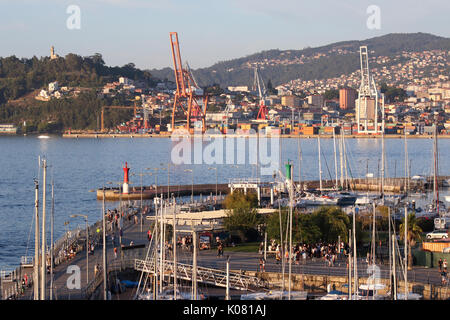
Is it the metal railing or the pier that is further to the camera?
the pier

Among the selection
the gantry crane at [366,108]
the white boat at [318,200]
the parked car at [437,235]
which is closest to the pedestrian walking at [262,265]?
the parked car at [437,235]

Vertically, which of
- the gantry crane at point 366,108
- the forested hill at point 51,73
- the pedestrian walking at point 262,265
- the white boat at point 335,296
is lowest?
the white boat at point 335,296

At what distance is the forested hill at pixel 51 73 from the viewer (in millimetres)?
118188

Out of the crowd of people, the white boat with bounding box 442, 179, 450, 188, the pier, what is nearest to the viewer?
the crowd of people

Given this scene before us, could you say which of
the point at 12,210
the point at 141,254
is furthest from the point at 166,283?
the point at 12,210

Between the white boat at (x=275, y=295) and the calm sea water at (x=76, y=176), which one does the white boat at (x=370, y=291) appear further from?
the calm sea water at (x=76, y=176)

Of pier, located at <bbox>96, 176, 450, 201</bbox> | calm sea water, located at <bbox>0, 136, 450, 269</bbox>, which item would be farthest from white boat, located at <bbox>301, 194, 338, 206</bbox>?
calm sea water, located at <bbox>0, 136, 450, 269</bbox>

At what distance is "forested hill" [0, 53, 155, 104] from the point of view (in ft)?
388

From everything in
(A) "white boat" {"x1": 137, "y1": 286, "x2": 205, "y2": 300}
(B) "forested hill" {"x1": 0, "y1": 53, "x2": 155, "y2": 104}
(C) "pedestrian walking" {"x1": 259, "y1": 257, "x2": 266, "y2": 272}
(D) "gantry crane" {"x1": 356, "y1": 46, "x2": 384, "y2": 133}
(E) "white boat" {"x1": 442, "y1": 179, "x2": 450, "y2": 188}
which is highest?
(B) "forested hill" {"x1": 0, "y1": 53, "x2": 155, "y2": 104}

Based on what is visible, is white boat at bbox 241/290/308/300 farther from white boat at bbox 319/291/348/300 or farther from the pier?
the pier

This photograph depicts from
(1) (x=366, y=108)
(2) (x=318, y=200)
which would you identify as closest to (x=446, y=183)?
(2) (x=318, y=200)

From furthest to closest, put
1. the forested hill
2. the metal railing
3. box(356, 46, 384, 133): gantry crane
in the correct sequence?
the forested hill < box(356, 46, 384, 133): gantry crane < the metal railing
